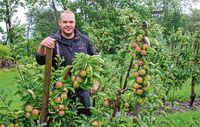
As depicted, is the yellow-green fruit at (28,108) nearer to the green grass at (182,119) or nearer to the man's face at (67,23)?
the man's face at (67,23)

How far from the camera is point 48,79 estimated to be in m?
2.56

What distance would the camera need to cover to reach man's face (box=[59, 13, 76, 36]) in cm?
399

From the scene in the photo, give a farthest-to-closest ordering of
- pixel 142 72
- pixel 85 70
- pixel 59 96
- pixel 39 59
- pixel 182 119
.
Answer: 1. pixel 182 119
2. pixel 39 59
3. pixel 142 72
4. pixel 59 96
5. pixel 85 70

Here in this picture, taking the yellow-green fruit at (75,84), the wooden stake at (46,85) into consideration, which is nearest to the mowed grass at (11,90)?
the wooden stake at (46,85)

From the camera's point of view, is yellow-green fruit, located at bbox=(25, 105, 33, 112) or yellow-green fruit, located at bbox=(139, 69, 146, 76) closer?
yellow-green fruit, located at bbox=(25, 105, 33, 112)

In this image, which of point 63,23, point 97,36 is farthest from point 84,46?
point 97,36

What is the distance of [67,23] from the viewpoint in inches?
159

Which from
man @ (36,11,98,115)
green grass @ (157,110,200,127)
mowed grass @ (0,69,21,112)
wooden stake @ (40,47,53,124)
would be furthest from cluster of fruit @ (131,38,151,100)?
green grass @ (157,110,200,127)

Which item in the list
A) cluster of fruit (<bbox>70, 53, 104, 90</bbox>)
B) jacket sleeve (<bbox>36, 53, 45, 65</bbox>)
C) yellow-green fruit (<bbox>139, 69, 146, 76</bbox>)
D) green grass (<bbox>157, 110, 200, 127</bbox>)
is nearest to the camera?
cluster of fruit (<bbox>70, 53, 104, 90</bbox>)

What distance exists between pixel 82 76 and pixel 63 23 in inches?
61.4

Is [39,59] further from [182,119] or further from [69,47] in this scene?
[182,119]

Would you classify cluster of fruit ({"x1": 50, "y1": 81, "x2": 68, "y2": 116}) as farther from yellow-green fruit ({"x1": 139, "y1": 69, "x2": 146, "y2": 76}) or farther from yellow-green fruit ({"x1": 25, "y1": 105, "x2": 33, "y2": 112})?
yellow-green fruit ({"x1": 139, "y1": 69, "x2": 146, "y2": 76})

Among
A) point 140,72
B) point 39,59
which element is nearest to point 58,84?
point 140,72

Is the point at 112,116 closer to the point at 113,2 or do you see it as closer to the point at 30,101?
the point at 30,101
